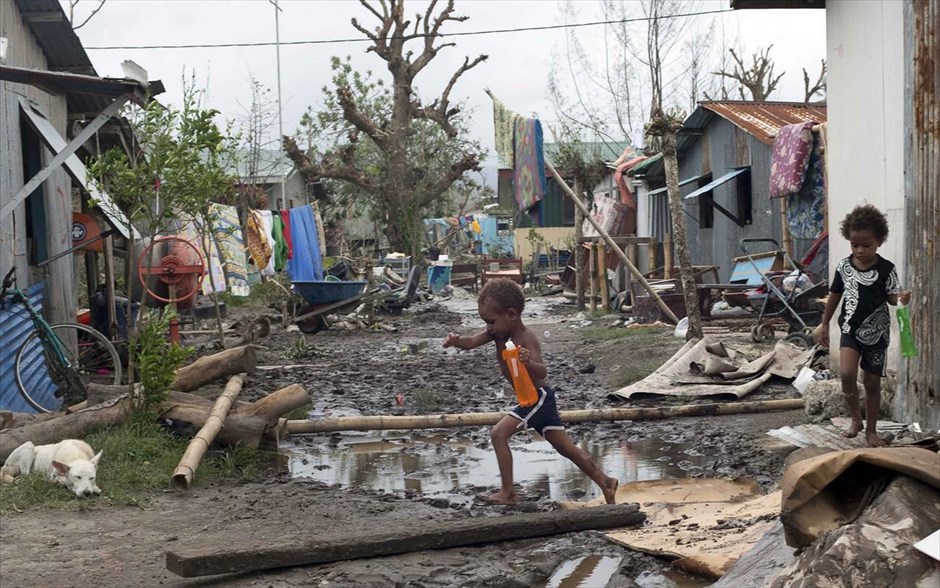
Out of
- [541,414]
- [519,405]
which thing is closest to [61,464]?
[519,405]

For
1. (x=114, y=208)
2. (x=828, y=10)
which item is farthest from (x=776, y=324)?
(x=114, y=208)

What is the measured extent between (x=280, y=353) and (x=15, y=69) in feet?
24.3

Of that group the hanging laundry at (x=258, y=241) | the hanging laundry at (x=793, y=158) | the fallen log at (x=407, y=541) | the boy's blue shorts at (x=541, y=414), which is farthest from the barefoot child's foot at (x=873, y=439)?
the hanging laundry at (x=258, y=241)

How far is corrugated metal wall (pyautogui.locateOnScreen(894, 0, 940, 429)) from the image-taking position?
20.6 feet

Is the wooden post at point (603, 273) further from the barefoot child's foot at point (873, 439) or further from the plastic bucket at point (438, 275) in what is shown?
the barefoot child's foot at point (873, 439)

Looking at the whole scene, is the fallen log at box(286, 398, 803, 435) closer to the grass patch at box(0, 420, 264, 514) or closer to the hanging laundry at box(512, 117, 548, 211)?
the grass patch at box(0, 420, 264, 514)

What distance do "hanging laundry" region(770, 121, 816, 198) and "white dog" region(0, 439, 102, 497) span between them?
10.6 meters

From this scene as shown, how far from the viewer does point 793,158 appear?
13.9 m

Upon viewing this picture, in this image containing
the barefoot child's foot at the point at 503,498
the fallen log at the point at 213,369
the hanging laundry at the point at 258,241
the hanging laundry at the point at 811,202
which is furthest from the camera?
the hanging laundry at the point at 258,241

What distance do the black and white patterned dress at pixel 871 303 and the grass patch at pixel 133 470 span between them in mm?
3896

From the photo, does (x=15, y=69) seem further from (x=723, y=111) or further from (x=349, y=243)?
(x=349, y=243)

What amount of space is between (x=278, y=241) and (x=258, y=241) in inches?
53.6

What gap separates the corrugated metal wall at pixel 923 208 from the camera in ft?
20.6

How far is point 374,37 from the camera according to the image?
32844 millimetres
